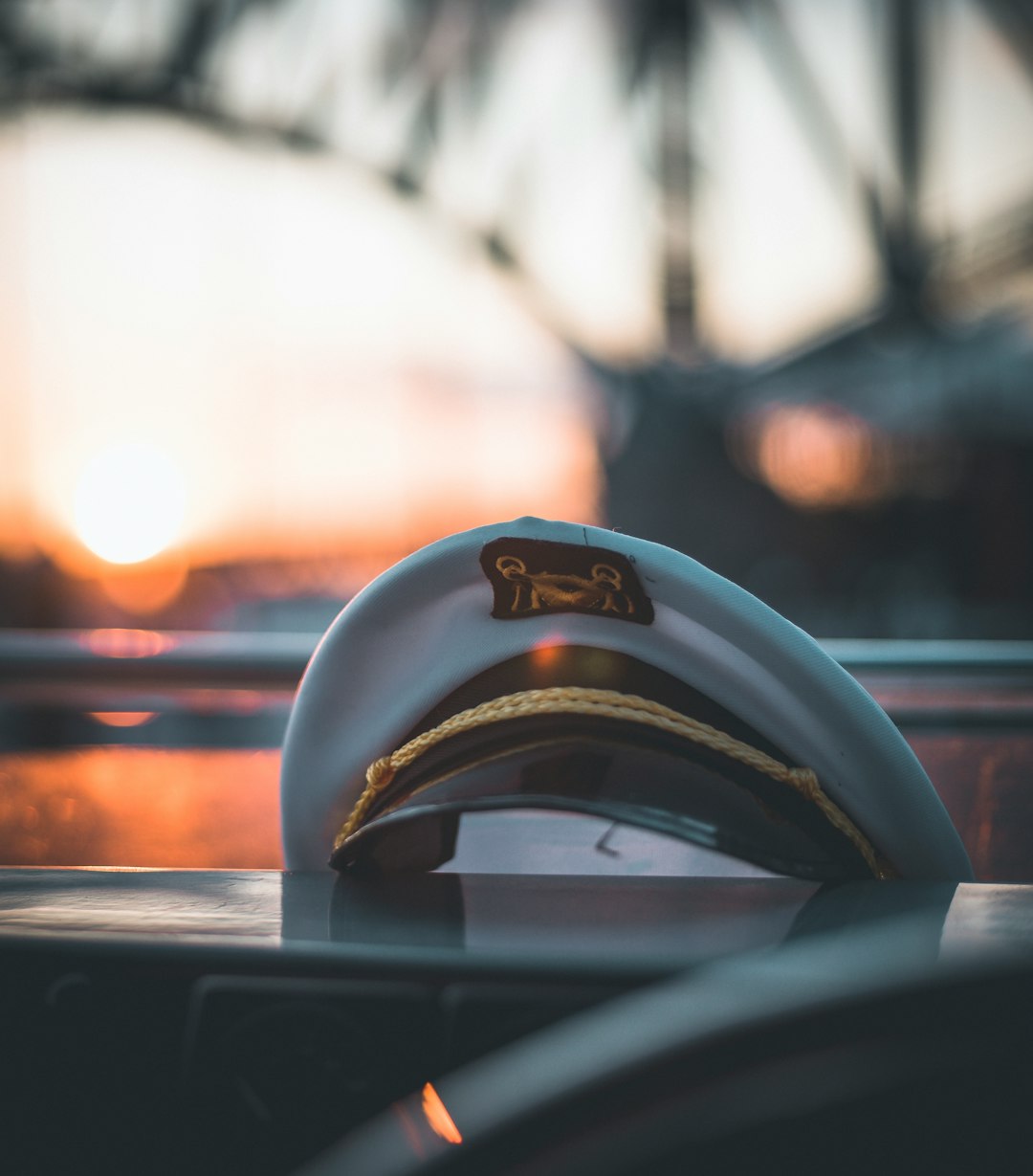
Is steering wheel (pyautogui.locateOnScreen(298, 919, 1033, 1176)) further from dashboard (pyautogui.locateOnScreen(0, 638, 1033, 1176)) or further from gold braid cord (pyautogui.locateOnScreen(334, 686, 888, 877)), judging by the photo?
gold braid cord (pyautogui.locateOnScreen(334, 686, 888, 877))

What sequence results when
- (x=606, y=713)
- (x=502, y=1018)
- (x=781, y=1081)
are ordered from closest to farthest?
(x=781, y=1081), (x=502, y=1018), (x=606, y=713)

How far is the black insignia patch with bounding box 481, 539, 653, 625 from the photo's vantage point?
0.50m

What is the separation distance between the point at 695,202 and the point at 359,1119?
260 inches

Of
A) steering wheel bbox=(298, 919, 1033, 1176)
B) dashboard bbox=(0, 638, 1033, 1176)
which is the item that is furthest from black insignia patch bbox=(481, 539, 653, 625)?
steering wheel bbox=(298, 919, 1033, 1176)

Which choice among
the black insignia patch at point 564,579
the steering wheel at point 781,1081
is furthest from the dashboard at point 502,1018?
the black insignia patch at point 564,579

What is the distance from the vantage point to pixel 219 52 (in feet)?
21.6

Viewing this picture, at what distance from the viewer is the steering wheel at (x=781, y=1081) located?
0.68 feet

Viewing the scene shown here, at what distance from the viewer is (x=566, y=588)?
51 centimetres

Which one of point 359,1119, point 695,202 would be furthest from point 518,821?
point 695,202

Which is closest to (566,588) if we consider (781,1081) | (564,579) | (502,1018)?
(564,579)

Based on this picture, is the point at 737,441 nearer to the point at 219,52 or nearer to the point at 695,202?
the point at 695,202

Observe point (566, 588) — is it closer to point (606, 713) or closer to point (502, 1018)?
point (606, 713)

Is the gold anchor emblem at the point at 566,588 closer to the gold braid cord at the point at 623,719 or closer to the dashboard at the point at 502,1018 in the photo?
the gold braid cord at the point at 623,719

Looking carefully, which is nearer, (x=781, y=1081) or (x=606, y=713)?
(x=781, y=1081)
